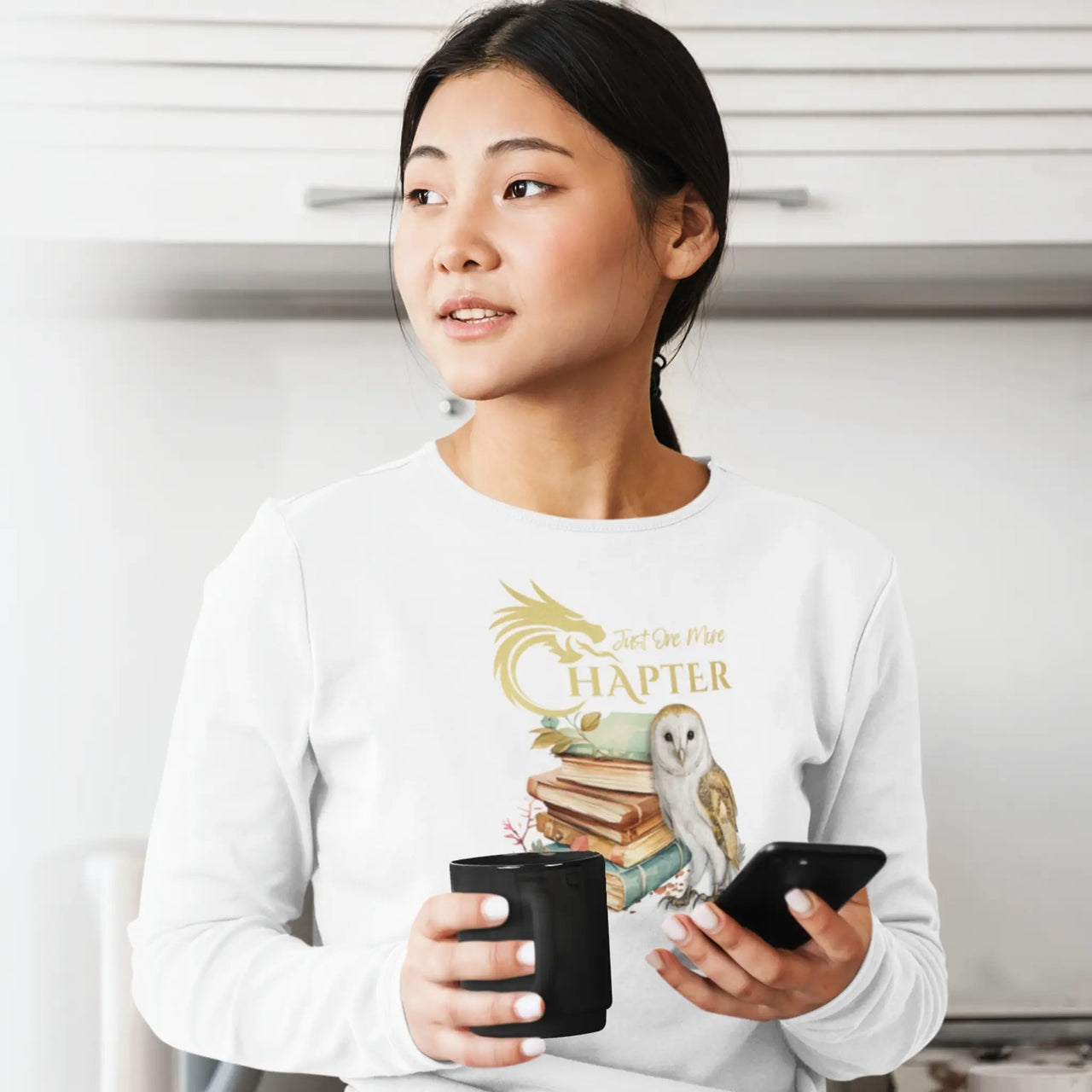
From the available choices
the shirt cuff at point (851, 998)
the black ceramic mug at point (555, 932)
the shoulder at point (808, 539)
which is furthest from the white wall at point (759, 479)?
the black ceramic mug at point (555, 932)

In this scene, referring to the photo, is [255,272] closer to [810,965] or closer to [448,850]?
[448,850]

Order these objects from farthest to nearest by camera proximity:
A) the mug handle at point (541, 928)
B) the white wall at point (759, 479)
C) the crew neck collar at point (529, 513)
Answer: the white wall at point (759, 479)
the crew neck collar at point (529, 513)
the mug handle at point (541, 928)

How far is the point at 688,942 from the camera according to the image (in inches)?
24.7

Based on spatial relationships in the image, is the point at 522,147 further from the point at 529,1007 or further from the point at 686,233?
the point at 529,1007

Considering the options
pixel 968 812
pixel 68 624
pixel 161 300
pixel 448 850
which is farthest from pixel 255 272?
pixel 968 812

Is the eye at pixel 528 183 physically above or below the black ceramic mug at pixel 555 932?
above

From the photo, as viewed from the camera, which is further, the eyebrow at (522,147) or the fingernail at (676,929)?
the eyebrow at (522,147)

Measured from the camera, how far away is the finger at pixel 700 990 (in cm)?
66

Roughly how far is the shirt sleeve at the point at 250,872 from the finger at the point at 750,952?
0.17 meters

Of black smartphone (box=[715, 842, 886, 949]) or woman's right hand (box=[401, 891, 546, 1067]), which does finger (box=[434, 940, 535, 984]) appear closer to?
woman's right hand (box=[401, 891, 546, 1067])

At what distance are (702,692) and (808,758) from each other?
0.09 m

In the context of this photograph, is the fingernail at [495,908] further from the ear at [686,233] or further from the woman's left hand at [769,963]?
the ear at [686,233]

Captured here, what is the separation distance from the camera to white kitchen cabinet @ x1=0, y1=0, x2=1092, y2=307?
1.10 meters

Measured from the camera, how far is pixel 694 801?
2.49 ft
